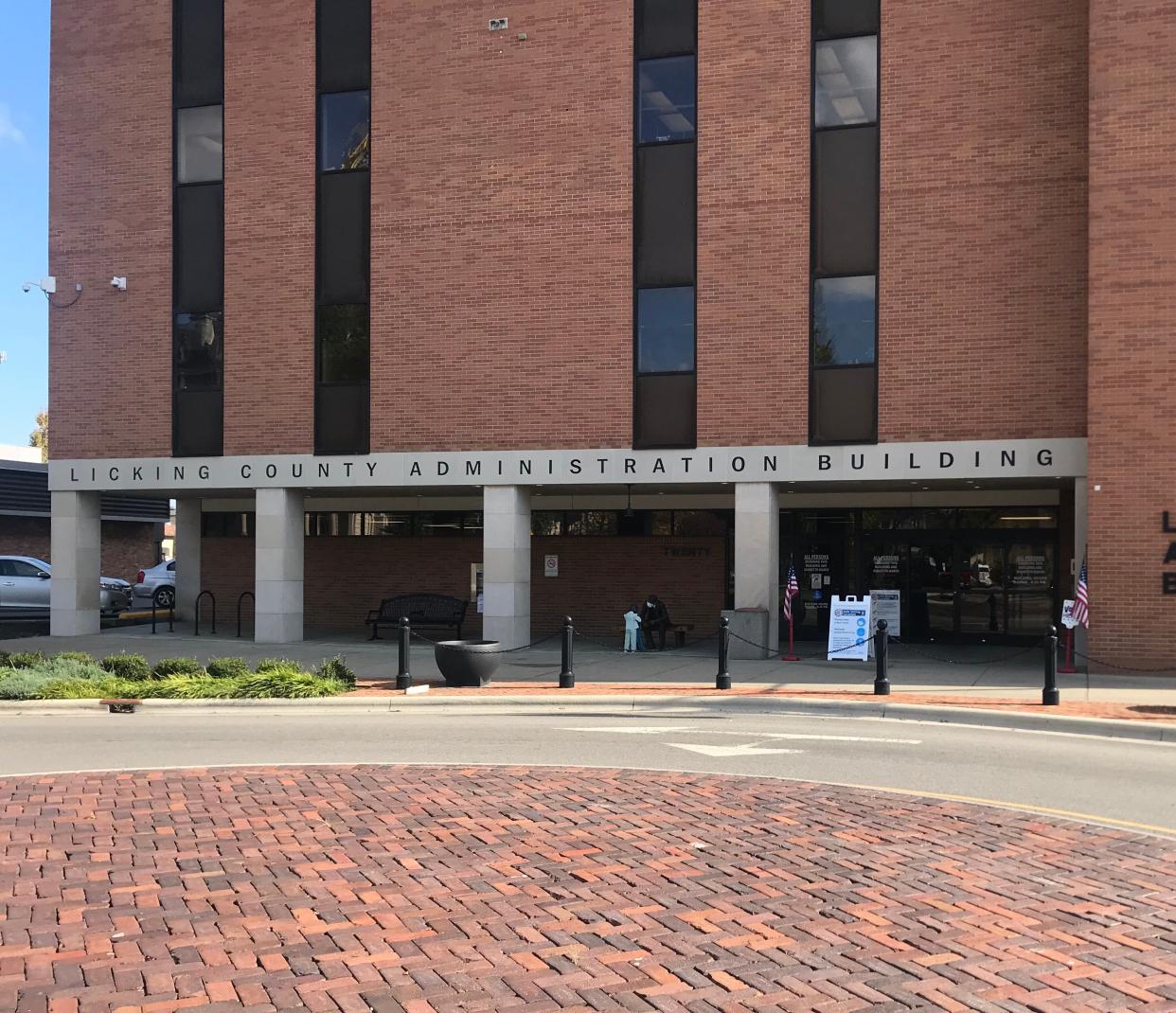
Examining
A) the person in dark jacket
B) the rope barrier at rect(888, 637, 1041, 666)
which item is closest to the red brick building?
the rope barrier at rect(888, 637, 1041, 666)

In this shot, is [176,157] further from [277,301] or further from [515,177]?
[515,177]

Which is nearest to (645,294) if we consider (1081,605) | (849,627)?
(849,627)

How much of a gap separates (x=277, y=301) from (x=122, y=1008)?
20692 millimetres

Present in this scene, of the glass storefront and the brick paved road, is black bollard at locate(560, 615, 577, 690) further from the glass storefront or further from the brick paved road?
the glass storefront

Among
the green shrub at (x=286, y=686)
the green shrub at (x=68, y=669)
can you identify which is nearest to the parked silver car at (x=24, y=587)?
the green shrub at (x=68, y=669)

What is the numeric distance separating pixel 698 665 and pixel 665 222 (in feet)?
26.7

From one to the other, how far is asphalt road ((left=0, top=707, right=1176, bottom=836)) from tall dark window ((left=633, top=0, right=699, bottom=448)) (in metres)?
8.18

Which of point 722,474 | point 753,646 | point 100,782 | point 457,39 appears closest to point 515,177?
point 457,39

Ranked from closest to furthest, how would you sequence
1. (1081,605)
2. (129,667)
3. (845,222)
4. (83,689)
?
(83,689), (129,667), (1081,605), (845,222)

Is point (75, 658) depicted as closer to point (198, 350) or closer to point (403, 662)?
point (403, 662)

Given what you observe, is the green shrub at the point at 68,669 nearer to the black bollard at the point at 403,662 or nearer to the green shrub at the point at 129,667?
the green shrub at the point at 129,667

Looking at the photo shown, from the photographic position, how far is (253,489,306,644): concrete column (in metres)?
24.0

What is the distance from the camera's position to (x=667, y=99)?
2205 cm

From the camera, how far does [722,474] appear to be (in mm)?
21375
